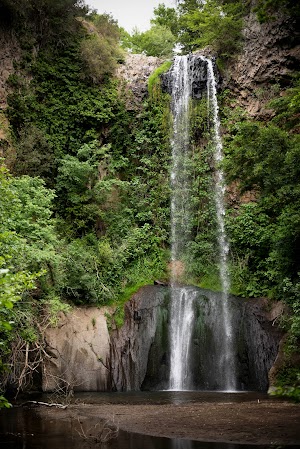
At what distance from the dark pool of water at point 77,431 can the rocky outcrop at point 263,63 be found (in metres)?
16.4

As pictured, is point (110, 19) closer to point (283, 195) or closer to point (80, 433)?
point (283, 195)

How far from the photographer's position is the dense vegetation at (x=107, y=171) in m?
18.7

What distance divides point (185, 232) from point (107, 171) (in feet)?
17.5

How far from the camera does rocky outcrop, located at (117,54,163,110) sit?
2820cm

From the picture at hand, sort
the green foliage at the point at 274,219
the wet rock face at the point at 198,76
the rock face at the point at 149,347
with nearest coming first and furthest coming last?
1. the green foliage at the point at 274,219
2. the rock face at the point at 149,347
3. the wet rock face at the point at 198,76

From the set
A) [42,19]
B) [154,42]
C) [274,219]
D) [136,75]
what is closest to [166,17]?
[154,42]

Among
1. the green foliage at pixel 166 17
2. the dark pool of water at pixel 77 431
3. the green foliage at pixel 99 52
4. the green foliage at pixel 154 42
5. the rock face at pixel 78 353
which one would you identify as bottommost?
the dark pool of water at pixel 77 431

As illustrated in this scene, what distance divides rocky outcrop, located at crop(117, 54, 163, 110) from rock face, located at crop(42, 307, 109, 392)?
13539mm

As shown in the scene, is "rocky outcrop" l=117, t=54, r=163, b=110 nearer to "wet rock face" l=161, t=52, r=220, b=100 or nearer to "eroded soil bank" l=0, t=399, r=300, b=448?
"wet rock face" l=161, t=52, r=220, b=100

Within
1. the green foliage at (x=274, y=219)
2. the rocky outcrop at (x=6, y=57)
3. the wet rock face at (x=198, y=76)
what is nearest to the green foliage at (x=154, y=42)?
the wet rock face at (x=198, y=76)

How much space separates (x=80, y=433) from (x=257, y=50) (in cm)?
2257

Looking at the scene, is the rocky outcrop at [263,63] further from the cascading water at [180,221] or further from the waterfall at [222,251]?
the cascading water at [180,221]

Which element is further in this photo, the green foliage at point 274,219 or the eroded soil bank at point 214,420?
the green foliage at point 274,219

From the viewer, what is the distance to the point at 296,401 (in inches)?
546
